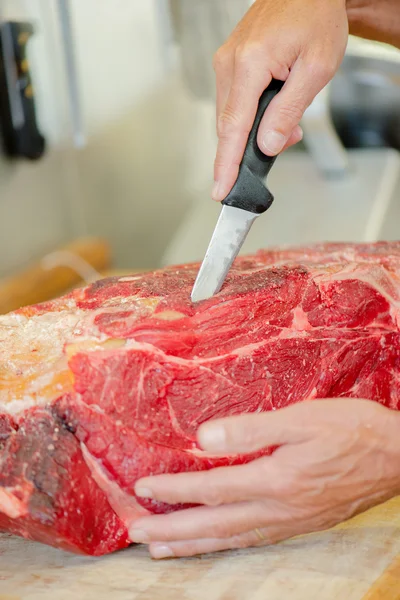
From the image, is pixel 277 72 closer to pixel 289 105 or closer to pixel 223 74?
pixel 289 105

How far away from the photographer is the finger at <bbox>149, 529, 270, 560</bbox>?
1.34 m

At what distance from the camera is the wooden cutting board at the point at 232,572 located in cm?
127

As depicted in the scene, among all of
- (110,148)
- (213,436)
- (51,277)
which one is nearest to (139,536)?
(213,436)

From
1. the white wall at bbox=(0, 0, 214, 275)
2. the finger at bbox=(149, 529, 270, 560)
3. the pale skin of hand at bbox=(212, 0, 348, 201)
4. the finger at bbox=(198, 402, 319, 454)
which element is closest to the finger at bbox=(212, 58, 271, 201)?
the pale skin of hand at bbox=(212, 0, 348, 201)

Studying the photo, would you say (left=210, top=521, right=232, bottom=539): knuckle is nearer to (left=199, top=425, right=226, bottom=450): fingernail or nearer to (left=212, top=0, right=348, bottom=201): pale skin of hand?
(left=199, top=425, right=226, bottom=450): fingernail

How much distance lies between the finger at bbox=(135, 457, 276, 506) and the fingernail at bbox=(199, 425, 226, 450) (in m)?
0.06

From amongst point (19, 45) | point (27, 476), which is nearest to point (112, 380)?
point (27, 476)

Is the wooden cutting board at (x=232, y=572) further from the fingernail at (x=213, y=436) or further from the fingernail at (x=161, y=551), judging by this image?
the fingernail at (x=213, y=436)

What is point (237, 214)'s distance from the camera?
1465mm

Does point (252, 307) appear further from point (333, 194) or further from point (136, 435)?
point (333, 194)

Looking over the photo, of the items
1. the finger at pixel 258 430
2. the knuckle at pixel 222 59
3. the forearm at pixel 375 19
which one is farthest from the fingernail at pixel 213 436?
the forearm at pixel 375 19

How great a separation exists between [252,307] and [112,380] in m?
0.33

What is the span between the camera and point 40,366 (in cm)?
138

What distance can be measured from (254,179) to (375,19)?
101 centimetres
